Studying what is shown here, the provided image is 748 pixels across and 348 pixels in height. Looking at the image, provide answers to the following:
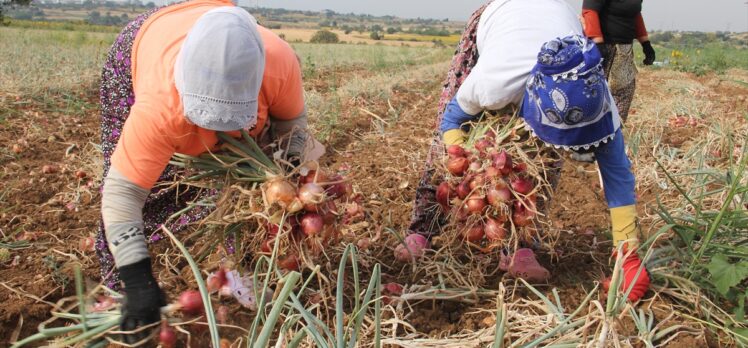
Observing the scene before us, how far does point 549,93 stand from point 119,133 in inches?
56.8

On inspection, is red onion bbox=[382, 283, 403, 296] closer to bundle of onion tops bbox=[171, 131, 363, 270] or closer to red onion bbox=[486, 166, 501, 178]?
bundle of onion tops bbox=[171, 131, 363, 270]

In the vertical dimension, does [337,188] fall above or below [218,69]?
below

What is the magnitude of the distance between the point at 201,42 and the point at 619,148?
1236mm

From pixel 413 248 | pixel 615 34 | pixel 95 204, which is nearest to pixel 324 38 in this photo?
pixel 615 34

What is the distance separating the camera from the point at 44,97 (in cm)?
454

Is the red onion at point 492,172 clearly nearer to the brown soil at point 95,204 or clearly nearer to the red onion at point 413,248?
the brown soil at point 95,204

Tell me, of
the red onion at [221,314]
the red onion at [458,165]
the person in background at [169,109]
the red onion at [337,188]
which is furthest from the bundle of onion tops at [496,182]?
the red onion at [221,314]

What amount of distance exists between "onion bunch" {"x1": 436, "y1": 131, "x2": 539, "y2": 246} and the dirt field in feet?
0.94

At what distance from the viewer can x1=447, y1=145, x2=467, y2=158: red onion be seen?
1.71 metres

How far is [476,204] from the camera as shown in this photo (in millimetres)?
1639

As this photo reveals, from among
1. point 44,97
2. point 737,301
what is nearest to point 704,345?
point 737,301

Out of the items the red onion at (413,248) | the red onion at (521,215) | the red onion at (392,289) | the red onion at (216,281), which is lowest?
the red onion at (392,289)

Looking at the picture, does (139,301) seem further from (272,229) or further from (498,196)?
(498,196)

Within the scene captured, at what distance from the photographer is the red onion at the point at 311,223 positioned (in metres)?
1.49
